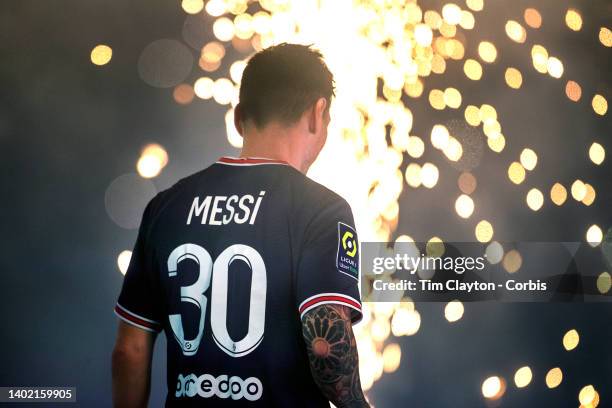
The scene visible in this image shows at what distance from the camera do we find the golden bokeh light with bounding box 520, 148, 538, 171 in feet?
6.08

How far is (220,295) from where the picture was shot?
71 centimetres

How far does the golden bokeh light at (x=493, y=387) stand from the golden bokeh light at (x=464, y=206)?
0.49 meters

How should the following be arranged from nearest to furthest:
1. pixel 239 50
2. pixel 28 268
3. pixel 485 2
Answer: pixel 28 268 < pixel 239 50 < pixel 485 2

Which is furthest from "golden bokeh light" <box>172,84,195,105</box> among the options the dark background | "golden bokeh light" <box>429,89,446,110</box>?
"golden bokeh light" <box>429,89,446,110</box>

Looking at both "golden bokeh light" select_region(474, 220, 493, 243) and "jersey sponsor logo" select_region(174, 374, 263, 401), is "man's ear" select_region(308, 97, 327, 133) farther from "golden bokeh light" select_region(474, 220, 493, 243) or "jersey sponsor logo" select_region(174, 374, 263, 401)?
"golden bokeh light" select_region(474, 220, 493, 243)

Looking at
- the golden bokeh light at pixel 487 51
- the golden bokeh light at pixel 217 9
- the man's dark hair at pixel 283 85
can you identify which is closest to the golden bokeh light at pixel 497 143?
the golden bokeh light at pixel 487 51

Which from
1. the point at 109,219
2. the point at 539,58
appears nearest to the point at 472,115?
the point at 539,58

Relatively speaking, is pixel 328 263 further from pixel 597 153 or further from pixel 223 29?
pixel 597 153

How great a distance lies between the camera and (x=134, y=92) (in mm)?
1733

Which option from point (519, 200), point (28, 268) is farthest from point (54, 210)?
point (519, 200)

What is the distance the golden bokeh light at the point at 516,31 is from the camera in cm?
190

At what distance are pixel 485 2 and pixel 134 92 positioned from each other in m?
1.13

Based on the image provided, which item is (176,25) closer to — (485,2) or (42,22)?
(42,22)

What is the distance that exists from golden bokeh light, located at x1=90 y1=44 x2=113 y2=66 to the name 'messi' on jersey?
1.16m
